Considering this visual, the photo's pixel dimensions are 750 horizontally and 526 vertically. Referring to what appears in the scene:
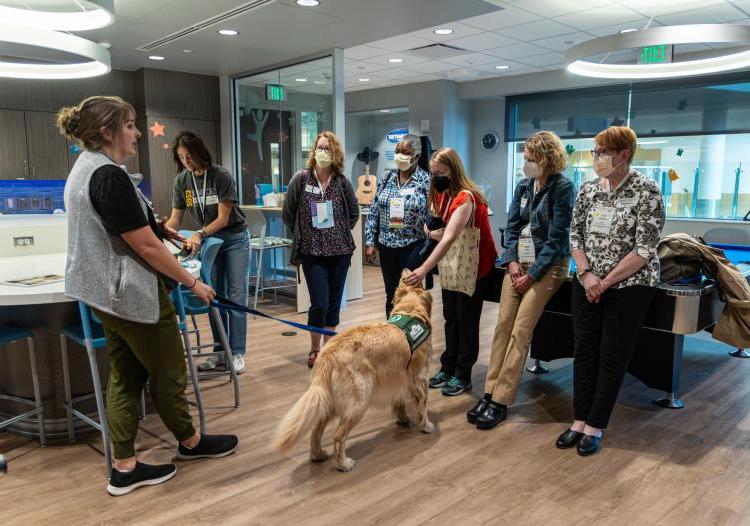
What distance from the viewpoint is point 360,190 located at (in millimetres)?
9336

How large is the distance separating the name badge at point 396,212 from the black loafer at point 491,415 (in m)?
1.15

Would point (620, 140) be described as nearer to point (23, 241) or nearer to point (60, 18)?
point (60, 18)

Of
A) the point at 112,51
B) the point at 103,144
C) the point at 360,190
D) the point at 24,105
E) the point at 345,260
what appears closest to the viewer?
the point at 103,144

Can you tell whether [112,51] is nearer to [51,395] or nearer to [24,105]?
[24,105]

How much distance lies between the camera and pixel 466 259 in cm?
318

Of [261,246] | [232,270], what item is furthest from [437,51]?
[232,270]

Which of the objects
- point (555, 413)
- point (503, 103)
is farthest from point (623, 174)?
point (503, 103)

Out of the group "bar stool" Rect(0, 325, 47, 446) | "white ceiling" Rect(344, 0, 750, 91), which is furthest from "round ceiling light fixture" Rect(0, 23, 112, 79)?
"white ceiling" Rect(344, 0, 750, 91)

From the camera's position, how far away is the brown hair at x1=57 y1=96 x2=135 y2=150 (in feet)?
6.91

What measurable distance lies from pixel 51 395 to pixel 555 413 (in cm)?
260

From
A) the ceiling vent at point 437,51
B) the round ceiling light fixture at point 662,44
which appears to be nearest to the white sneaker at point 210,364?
the round ceiling light fixture at point 662,44

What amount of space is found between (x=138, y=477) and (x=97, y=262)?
917mm

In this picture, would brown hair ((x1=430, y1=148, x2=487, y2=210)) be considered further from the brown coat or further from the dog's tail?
the dog's tail

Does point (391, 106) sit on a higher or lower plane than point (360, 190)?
higher
